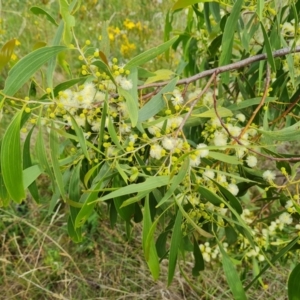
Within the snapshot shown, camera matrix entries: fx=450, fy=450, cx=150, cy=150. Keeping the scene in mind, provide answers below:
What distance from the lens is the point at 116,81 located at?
761mm

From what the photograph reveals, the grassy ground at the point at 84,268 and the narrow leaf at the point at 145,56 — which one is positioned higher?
the narrow leaf at the point at 145,56

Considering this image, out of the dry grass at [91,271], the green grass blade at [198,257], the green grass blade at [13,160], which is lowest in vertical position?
the dry grass at [91,271]

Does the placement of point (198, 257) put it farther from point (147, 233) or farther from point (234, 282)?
point (147, 233)

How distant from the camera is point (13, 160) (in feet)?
2.36

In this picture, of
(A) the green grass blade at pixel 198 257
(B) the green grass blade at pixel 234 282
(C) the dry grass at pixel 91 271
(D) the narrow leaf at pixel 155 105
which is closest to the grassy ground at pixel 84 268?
(C) the dry grass at pixel 91 271

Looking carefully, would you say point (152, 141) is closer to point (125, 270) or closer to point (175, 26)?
point (125, 270)

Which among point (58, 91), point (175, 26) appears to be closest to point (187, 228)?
point (58, 91)

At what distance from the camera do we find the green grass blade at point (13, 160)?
27.6 inches

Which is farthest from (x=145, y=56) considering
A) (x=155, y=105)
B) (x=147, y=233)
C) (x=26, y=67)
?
(x=147, y=233)

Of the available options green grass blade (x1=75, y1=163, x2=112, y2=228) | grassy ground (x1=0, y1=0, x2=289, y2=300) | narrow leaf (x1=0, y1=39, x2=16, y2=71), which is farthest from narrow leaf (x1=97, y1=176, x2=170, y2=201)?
grassy ground (x1=0, y1=0, x2=289, y2=300)

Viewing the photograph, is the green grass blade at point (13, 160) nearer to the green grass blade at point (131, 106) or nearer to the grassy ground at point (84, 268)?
the green grass blade at point (131, 106)

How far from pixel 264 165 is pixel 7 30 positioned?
171cm

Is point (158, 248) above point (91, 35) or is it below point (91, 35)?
below

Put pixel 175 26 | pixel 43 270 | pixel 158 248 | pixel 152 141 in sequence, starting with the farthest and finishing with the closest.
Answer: pixel 175 26 < pixel 43 270 < pixel 158 248 < pixel 152 141
